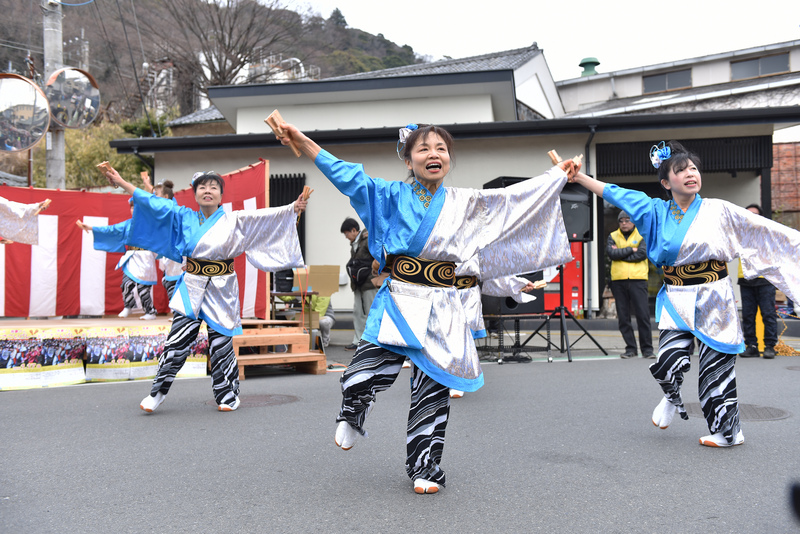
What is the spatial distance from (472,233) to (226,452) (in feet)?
6.48

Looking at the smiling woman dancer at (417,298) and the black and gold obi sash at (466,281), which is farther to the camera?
the black and gold obi sash at (466,281)

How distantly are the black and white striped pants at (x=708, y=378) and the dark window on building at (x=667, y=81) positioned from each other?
23199mm

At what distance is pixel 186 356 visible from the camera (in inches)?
210

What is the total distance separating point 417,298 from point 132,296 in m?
7.57

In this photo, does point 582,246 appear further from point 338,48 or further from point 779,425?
point 338,48

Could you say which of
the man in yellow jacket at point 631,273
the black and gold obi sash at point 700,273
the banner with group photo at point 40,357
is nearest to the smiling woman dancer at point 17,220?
the banner with group photo at point 40,357

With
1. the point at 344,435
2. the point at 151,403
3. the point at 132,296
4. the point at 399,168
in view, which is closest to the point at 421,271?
the point at 344,435

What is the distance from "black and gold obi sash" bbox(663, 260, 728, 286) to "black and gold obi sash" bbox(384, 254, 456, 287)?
182cm

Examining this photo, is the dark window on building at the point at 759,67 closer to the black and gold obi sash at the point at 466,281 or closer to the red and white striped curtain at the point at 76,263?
the red and white striped curtain at the point at 76,263

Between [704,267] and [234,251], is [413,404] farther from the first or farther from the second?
[234,251]

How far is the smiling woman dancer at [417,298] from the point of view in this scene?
3211 mm

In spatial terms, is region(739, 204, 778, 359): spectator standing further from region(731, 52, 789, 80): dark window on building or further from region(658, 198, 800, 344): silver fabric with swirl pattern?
region(731, 52, 789, 80): dark window on building

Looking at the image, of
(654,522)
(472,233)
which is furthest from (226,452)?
(654,522)

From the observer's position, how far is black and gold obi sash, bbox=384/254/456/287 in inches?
128
